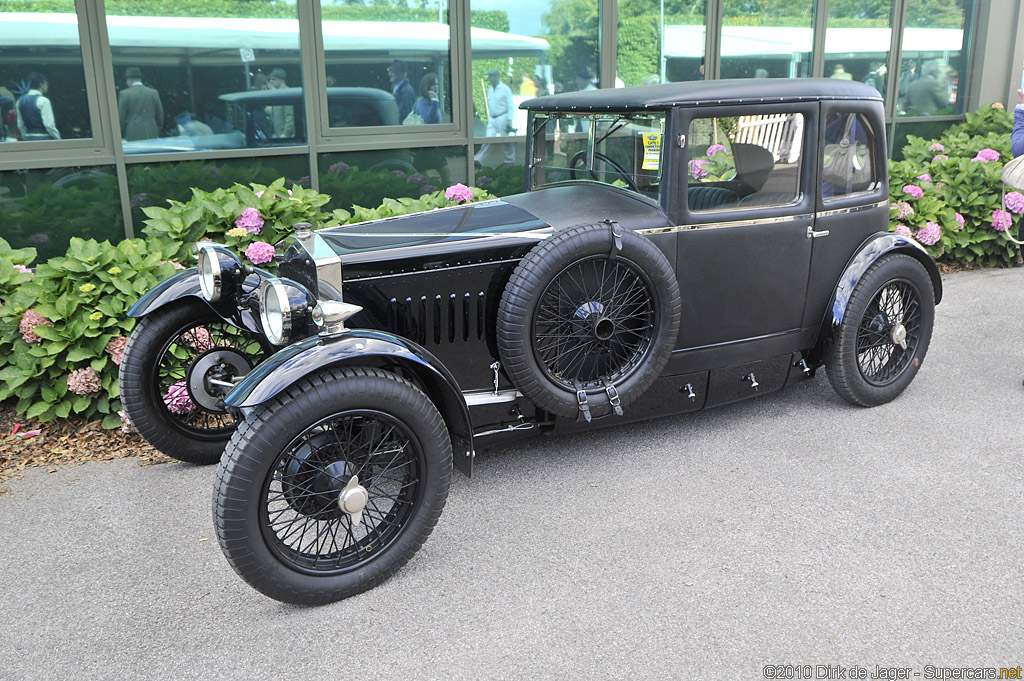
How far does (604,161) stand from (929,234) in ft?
13.5

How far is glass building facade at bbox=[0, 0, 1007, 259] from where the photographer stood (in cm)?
538

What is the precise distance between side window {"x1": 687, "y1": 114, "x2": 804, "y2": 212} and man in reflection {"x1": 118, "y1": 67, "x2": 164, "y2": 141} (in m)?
3.96

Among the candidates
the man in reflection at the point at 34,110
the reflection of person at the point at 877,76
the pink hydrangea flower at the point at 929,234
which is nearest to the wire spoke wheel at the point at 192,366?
the man in reflection at the point at 34,110

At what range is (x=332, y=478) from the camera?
278 centimetres

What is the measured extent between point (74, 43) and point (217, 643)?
4479mm

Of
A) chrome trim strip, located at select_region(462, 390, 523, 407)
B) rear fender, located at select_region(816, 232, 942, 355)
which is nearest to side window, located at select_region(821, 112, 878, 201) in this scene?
rear fender, located at select_region(816, 232, 942, 355)

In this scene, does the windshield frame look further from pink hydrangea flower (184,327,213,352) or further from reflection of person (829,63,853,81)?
reflection of person (829,63,853,81)

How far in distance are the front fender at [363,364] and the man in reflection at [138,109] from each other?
3599 millimetres

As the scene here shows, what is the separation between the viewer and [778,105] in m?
3.79

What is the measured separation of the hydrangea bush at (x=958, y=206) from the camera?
6844 millimetres

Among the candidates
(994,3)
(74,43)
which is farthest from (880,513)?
(994,3)

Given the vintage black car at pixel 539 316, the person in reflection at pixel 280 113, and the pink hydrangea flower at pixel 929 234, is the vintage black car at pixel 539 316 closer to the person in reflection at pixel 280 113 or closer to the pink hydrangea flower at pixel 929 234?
the person in reflection at pixel 280 113

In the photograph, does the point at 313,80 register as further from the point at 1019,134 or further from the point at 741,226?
Answer: the point at 1019,134

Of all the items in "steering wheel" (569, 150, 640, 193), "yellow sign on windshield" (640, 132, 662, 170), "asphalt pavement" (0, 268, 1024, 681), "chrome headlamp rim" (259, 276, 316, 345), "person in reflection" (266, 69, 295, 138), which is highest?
"person in reflection" (266, 69, 295, 138)
